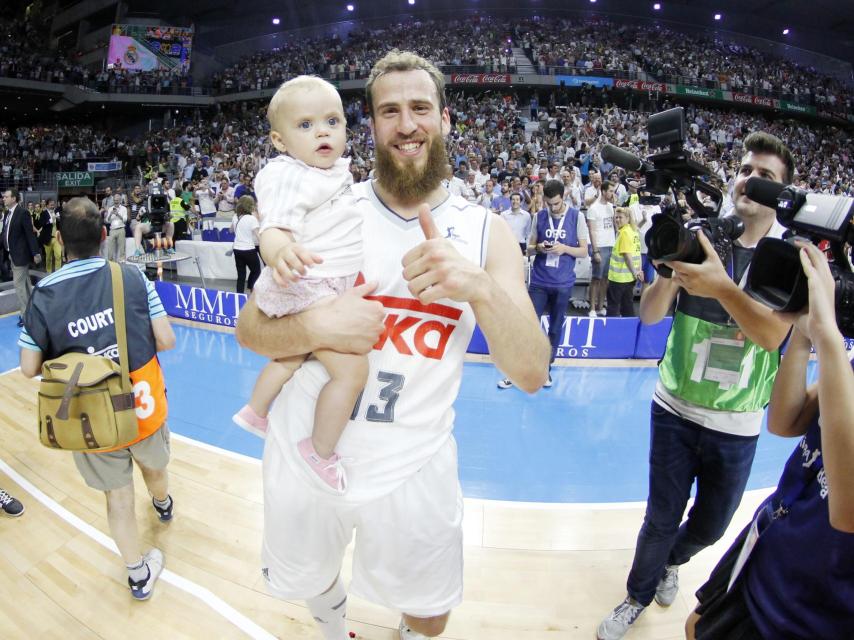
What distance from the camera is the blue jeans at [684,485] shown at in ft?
6.79

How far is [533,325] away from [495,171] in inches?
459

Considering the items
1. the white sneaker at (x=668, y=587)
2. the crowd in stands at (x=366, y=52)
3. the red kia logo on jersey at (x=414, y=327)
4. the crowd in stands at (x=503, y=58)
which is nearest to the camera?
the red kia logo on jersey at (x=414, y=327)

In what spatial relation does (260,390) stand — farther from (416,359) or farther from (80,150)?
(80,150)

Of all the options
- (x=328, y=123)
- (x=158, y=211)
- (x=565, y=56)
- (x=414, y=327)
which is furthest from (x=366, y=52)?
(x=414, y=327)

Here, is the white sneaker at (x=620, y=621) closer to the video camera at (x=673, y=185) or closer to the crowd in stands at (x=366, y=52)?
the video camera at (x=673, y=185)

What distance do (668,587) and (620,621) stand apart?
41cm

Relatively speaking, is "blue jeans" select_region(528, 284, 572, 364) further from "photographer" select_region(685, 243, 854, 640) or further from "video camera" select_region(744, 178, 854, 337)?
A: "video camera" select_region(744, 178, 854, 337)

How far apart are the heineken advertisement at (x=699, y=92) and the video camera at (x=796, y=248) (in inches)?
1094

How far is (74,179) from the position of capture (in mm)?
21109

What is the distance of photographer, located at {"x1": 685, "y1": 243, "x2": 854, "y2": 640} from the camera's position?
100 cm

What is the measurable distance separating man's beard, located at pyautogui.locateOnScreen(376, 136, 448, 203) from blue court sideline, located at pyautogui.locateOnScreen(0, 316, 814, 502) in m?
2.49

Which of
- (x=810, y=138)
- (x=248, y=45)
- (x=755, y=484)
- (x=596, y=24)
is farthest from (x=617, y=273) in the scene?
(x=248, y=45)

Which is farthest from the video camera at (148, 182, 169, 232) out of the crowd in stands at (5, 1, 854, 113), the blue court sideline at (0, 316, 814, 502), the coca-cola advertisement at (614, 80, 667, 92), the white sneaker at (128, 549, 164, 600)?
the coca-cola advertisement at (614, 80, 667, 92)

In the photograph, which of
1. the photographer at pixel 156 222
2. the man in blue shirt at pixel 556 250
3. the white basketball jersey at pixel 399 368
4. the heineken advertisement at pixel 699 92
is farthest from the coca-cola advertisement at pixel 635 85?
the white basketball jersey at pixel 399 368
